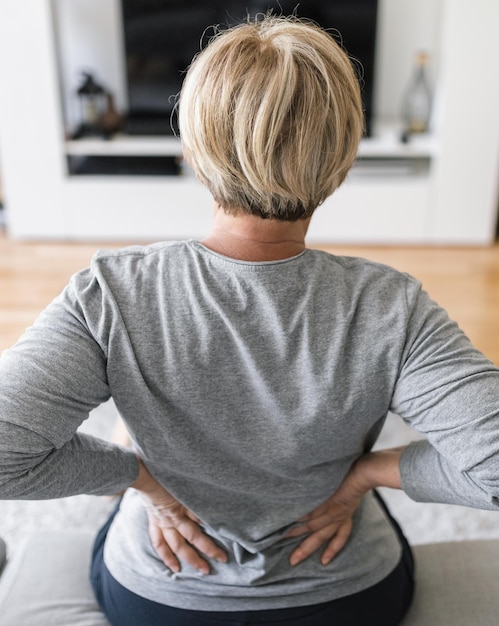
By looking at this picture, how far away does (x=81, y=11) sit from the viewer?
3.60 metres

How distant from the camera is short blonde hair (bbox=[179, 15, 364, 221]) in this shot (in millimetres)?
765

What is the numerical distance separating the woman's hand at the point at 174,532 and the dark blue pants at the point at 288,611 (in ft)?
0.19

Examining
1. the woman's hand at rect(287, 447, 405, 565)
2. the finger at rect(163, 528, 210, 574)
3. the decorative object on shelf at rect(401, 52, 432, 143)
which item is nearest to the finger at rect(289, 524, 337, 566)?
the woman's hand at rect(287, 447, 405, 565)

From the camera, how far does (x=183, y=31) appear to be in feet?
11.2

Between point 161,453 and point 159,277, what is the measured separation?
0.23 metres

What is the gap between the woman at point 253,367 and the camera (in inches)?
31.0

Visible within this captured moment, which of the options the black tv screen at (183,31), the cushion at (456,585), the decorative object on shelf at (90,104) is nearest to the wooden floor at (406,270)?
the decorative object on shelf at (90,104)

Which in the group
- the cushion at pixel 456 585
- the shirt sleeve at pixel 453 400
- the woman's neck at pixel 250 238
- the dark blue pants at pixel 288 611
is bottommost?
the cushion at pixel 456 585

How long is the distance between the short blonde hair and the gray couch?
61 centimetres

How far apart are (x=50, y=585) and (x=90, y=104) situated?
2.95m

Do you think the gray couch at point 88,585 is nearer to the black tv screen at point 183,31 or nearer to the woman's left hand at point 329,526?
the woman's left hand at point 329,526

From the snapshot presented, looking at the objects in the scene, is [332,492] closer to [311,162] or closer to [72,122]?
[311,162]

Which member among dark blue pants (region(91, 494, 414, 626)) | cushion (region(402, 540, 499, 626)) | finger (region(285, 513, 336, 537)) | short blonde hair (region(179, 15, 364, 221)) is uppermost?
short blonde hair (region(179, 15, 364, 221))

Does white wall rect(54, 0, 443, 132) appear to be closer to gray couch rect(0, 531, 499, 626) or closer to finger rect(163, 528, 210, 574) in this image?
gray couch rect(0, 531, 499, 626)
